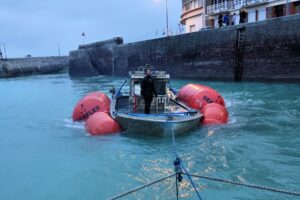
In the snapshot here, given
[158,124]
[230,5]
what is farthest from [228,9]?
[158,124]

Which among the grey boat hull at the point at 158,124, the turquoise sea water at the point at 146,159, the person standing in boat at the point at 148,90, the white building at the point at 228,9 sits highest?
the white building at the point at 228,9

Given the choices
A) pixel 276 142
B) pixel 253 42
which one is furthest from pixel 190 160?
pixel 253 42

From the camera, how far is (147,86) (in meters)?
10.6

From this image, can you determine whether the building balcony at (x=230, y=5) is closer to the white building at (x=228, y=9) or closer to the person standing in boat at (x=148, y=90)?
the white building at (x=228, y=9)

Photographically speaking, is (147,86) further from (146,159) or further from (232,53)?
(232,53)

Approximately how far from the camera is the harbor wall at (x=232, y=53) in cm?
1994

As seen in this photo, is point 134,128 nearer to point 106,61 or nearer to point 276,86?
point 276,86

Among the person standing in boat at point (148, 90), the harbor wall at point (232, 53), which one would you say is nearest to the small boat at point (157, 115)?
the person standing in boat at point (148, 90)

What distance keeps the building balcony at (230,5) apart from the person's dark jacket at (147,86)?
24.4 metres

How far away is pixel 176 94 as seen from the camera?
565 inches

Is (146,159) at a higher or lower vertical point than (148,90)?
lower

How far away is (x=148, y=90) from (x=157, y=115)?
0.81m

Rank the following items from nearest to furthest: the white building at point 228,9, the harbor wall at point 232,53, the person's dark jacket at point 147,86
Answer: the person's dark jacket at point 147,86 → the harbor wall at point 232,53 → the white building at point 228,9

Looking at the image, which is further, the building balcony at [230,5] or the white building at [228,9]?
the building balcony at [230,5]
